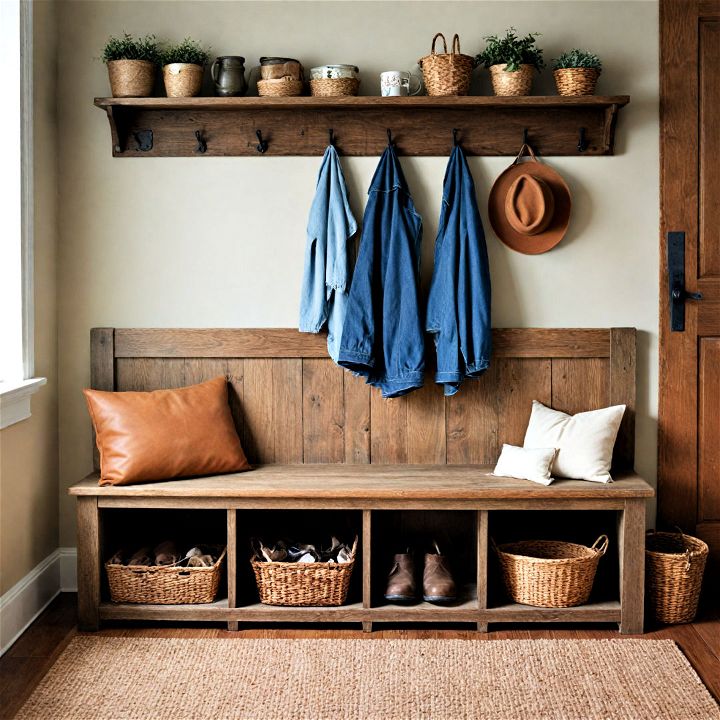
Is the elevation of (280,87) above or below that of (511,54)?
below

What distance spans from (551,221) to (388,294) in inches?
26.7

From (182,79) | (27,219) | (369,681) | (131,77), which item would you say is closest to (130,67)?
(131,77)

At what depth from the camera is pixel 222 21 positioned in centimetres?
323

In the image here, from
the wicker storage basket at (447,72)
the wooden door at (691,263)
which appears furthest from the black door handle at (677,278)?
the wicker storage basket at (447,72)

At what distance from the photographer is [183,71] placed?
3074mm

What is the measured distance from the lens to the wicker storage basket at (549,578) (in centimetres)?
289

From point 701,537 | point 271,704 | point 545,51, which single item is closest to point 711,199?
point 545,51

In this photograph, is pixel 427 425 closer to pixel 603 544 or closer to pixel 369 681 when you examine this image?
pixel 603 544

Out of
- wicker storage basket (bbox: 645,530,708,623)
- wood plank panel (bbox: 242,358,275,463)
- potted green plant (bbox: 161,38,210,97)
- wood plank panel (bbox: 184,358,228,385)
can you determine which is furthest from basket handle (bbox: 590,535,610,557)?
potted green plant (bbox: 161,38,210,97)

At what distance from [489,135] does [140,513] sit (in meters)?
1.93

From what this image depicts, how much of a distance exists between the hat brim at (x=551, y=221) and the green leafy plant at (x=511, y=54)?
36 cm

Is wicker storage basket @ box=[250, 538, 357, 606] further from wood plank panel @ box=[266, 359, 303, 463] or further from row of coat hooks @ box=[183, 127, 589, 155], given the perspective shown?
row of coat hooks @ box=[183, 127, 589, 155]

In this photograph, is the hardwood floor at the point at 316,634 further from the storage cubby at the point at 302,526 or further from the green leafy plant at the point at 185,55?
the green leafy plant at the point at 185,55

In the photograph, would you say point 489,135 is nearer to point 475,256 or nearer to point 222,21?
point 475,256
